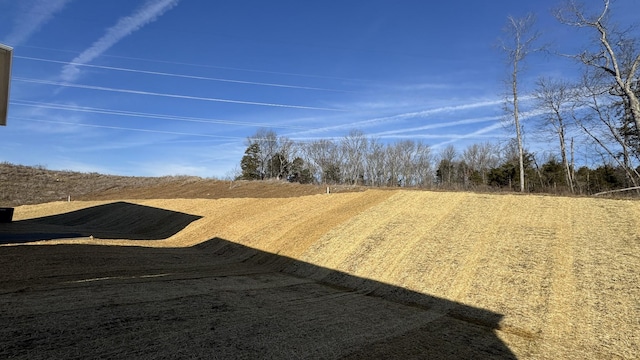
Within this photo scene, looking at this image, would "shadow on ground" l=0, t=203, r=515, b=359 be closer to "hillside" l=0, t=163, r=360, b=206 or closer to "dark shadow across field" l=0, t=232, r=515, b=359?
"dark shadow across field" l=0, t=232, r=515, b=359

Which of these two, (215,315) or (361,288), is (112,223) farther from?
(215,315)

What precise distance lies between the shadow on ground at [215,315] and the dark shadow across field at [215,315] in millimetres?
17

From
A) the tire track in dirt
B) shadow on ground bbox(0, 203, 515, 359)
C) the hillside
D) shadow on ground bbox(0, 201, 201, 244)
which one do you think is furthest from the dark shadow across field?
the hillside

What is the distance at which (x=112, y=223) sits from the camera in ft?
67.6

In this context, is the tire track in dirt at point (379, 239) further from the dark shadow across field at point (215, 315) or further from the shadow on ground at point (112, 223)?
the shadow on ground at point (112, 223)

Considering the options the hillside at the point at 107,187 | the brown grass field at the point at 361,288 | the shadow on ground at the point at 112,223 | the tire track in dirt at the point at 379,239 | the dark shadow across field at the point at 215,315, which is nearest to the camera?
the dark shadow across field at the point at 215,315

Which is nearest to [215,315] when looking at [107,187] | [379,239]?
[379,239]

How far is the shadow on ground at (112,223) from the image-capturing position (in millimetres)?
15469

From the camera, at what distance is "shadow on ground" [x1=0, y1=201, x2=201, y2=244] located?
50.8 ft

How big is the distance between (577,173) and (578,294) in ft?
103

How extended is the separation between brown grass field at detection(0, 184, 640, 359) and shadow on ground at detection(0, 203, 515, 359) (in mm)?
31

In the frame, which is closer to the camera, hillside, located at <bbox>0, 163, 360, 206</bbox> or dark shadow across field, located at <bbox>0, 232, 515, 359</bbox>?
dark shadow across field, located at <bbox>0, 232, 515, 359</bbox>

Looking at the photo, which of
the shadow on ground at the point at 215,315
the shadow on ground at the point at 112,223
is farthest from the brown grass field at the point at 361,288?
the shadow on ground at the point at 112,223

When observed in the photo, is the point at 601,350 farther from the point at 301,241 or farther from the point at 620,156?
the point at 620,156
